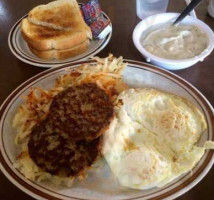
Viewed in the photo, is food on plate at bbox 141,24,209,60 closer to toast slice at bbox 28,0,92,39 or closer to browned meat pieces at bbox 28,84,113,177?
toast slice at bbox 28,0,92,39

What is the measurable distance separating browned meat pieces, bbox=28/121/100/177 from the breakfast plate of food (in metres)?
0.59

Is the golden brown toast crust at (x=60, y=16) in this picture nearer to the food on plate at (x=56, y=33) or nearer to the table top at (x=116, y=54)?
the food on plate at (x=56, y=33)

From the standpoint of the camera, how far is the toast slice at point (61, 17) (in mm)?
1757

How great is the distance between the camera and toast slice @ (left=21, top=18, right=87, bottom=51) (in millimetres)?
1658

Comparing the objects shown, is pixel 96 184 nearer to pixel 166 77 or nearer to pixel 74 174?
pixel 74 174

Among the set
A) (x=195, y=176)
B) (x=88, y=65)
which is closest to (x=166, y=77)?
(x=88, y=65)

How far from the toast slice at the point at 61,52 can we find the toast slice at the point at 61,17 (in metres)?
0.08

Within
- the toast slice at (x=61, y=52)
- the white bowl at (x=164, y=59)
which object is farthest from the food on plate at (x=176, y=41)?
the toast slice at (x=61, y=52)

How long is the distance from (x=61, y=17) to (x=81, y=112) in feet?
2.98

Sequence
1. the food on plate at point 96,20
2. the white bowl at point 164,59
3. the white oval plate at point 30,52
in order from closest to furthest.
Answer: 1. the white bowl at point 164,59
2. the white oval plate at point 30,52
3. the food on plate at point 96,20

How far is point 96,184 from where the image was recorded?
1.12 meters

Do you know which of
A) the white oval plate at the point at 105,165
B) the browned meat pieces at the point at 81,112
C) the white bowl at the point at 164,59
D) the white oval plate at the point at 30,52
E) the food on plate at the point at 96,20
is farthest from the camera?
the food on plate at the point at 96,20

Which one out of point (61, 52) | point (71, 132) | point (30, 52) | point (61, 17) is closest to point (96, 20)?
point (61, 17)

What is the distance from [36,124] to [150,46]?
80 centimetres
